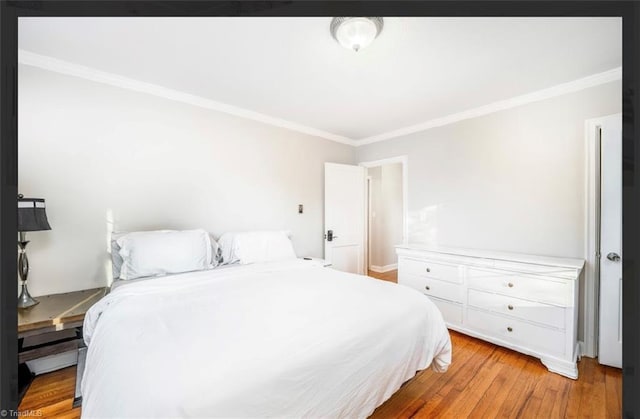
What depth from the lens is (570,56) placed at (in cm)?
192

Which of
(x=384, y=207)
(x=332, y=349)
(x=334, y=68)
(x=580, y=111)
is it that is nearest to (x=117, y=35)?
(x=334, y=68)

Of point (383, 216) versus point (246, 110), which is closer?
point (246, 110)

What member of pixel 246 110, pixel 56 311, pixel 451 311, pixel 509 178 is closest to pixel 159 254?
pixel 56 311

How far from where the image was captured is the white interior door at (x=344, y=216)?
12.4 feet

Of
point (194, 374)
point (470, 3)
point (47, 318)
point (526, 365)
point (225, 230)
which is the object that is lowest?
point (526, 365)

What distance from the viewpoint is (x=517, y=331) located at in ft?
7.33

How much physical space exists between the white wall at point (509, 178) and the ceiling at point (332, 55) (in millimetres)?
293

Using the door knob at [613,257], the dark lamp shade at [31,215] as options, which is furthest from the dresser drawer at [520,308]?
the dark lamp shade at [31,215]

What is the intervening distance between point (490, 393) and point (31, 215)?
3275 mm

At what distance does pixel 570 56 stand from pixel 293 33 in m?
2.03

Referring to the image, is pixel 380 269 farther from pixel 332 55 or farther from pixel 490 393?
pixel 332 55

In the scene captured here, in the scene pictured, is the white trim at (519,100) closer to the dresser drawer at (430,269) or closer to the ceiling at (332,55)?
the ceiling at (332,55)

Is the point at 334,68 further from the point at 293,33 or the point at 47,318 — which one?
the point at 47,318

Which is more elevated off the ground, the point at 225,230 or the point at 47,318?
the point at 225,230
